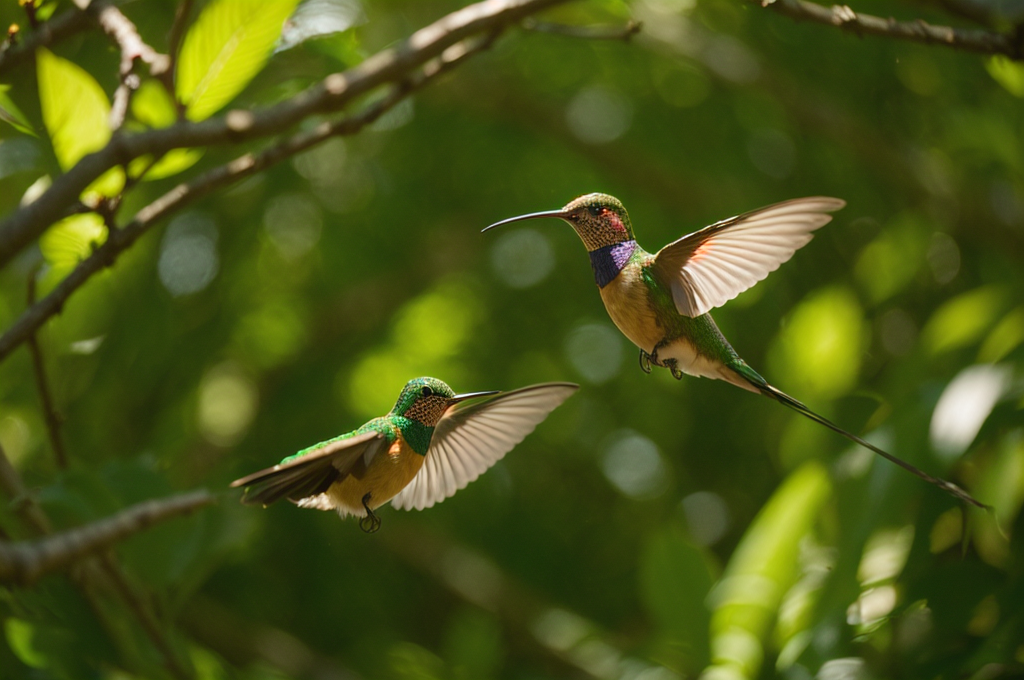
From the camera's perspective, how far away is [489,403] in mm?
847

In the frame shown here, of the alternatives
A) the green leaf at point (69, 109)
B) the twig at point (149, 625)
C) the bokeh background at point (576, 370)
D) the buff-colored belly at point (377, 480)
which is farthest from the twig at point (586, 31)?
the twig at point (149, 625)

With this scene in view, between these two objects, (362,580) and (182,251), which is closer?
(182,251)

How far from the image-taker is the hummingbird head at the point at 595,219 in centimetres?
70

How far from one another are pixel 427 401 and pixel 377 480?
8 centimetres

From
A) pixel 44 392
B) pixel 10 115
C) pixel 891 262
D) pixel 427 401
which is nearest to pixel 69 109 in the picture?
pixel 10 115

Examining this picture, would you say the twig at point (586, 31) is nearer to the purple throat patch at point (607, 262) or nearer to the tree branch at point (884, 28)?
the tree branch at point (884, 28)

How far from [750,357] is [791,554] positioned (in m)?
0.43

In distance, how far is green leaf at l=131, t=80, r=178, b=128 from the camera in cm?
162

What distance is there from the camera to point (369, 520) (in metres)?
0.69

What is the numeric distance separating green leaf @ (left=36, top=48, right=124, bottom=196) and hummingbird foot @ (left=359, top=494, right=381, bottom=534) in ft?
2.71

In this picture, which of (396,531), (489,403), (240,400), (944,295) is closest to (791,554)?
(489,403)

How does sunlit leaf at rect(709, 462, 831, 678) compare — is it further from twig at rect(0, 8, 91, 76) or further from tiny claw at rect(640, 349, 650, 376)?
twig at rect(0, 8, 91, 76)

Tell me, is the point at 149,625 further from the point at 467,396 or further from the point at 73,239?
the point at 467,396

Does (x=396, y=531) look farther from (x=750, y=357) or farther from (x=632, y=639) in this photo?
(x=750, y=357)
